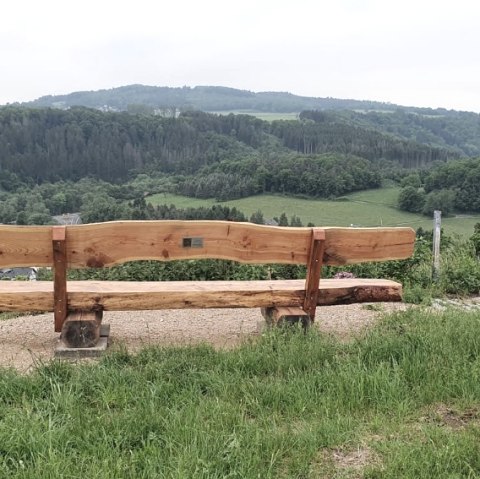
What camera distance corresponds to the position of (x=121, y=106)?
645 feet

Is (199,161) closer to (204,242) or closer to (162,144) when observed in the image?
(162,144)

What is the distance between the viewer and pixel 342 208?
60656mm

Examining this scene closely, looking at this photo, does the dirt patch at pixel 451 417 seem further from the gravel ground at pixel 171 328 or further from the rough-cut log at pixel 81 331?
the rough-cut log at pixel 81 331

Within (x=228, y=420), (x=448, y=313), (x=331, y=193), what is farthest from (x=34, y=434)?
(x=331, y=193)

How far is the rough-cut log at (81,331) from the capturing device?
3727 millimetres

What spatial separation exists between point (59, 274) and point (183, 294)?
31.4 inches

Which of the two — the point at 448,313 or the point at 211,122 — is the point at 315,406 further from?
the point at 211,122

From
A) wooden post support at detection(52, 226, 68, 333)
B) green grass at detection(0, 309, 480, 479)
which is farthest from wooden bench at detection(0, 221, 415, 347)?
green grass at detection(0, 309, 480, 479)

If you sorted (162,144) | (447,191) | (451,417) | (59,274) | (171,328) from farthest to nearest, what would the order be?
(162,144), (447,191), (171,328), (59,274), (451,417)

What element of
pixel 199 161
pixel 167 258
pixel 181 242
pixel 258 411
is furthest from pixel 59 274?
pixel 199 161

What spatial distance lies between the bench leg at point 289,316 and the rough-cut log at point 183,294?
5cm

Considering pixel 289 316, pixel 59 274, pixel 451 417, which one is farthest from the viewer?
pixel 289 316

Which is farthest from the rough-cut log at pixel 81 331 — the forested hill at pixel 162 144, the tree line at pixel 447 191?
the forested hill at pixel 162 144

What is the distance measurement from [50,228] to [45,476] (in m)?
1.87
